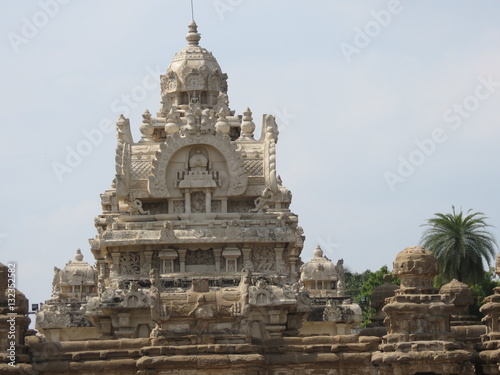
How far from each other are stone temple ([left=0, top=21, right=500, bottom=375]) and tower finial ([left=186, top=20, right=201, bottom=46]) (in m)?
0.13

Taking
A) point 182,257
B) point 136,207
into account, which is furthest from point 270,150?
point 182,257

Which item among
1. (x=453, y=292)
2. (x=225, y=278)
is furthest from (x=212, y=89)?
(x=453, y=292)

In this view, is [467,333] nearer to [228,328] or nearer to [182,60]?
[228,328]

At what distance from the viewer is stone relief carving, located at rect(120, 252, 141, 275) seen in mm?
77250

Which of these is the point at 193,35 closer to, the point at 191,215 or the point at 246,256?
the point at 191,215

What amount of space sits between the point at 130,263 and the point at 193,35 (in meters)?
18.5

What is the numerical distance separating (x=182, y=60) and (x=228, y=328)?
3747 centimetres

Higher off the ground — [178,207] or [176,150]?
[176,150]

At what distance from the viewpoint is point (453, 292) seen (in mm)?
60031

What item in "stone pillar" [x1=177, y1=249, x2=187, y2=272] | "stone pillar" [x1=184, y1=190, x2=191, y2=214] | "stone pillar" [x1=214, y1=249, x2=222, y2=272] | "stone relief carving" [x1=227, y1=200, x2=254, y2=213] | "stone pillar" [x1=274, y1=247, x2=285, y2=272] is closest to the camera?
"stone pillar" [x1=177, y1=249, x2=187, y2=272]

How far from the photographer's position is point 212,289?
5878 cm

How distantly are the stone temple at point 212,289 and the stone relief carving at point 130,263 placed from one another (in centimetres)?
6

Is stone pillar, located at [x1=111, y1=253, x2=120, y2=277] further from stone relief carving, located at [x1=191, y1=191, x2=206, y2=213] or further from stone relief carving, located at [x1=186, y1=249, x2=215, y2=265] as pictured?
stone relief carving, located at [x1=191, y1=191, x2=206, y2=213]

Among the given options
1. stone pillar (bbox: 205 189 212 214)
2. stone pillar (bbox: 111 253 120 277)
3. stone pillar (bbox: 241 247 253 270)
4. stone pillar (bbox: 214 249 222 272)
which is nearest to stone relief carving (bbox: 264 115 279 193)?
stone pillar (bbox: 205 189 212 214)
